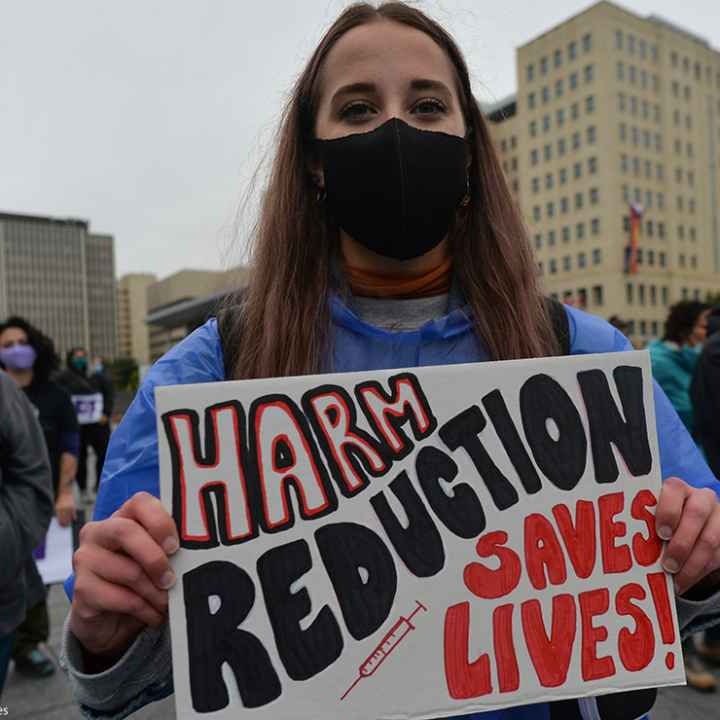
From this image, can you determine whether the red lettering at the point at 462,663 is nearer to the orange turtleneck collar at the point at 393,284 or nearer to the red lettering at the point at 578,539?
the red lettering at the point at 578,539

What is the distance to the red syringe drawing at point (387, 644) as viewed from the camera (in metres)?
0.86

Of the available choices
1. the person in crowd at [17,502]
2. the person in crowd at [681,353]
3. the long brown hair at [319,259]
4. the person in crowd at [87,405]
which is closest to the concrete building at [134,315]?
the person in crowd at [87,405]

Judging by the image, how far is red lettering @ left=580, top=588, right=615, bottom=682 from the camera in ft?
2.95

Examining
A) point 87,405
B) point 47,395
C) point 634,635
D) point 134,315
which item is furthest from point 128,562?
point 134,315

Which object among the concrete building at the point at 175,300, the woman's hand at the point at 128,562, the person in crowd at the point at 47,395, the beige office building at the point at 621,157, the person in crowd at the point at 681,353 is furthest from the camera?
the beige office building at the point at 621,157

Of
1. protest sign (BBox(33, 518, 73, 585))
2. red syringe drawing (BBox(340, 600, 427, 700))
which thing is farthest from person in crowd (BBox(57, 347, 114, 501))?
red syringe drawing (BBox(340, 600, 427, 700))

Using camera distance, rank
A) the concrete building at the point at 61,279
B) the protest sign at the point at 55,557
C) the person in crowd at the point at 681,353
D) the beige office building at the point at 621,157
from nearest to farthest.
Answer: the protest sign at the point at 55,557 → the person in crowd at the point at 681,353 → the beige office building at the point at 621,157 → the concrete building at the point at 61,279

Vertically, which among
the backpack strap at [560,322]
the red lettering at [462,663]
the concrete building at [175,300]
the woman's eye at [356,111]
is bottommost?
the red lettering at [462,663]

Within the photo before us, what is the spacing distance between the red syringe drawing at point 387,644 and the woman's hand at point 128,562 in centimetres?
28

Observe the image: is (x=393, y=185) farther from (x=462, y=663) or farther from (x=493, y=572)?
(x=462, y=663)

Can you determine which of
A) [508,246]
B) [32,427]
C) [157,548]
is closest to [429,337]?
[508,246]

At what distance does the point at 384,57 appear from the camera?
1.12m

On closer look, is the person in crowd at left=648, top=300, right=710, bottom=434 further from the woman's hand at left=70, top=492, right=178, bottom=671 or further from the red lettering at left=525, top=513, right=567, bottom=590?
the woman's hand at left=70, top=492, right=178, bottom=671

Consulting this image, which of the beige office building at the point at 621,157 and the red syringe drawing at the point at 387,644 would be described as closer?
the red syringe drawing at the point at 387,644
